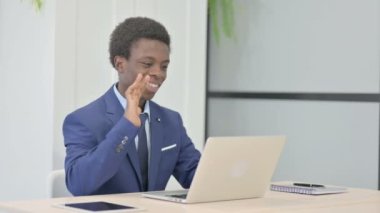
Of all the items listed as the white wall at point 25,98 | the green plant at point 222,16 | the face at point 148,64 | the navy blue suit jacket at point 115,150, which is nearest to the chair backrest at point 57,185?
the navy blue suit jacket at point 115,150

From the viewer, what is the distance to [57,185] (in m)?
2.62

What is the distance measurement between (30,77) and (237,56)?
3.91 ft

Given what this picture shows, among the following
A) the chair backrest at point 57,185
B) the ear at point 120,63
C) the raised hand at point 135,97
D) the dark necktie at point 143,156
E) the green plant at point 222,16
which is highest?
the green plant at point 222,16

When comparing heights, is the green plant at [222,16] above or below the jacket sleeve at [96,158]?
above

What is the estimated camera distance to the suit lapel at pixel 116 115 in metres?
2.45

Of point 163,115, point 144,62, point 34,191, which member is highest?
point 144,62

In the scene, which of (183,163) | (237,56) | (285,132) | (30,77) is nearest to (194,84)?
(237,56)

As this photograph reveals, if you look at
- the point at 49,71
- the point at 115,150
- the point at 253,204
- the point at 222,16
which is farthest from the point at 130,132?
the point at 222,16

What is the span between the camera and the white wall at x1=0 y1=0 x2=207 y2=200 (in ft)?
11.1

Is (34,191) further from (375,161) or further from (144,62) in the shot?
(375,161)

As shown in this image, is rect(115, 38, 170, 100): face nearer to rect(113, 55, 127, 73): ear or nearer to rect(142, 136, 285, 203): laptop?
rect(113, 55, 127, 73): ear

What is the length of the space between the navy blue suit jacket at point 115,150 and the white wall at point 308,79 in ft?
3.79

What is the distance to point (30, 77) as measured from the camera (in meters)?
3.56

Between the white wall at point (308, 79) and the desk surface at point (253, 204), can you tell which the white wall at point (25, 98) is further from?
the desk surface at point (253, 204)
